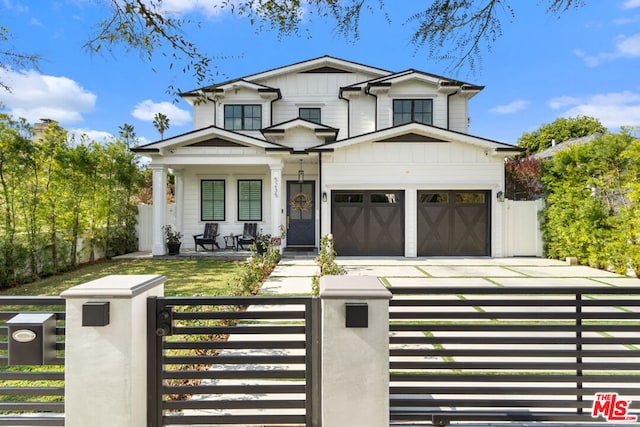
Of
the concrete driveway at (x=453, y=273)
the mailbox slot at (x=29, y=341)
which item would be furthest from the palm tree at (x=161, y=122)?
the mailbox slot at (x=29, y=341)

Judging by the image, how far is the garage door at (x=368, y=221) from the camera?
1216 cm

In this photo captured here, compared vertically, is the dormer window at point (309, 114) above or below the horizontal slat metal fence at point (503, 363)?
above

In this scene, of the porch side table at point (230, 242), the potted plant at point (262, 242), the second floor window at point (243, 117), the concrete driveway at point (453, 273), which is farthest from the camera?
the second floor window at point (243, 117)

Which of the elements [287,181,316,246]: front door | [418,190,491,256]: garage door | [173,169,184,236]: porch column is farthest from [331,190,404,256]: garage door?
[173,169,184,236]: porch column

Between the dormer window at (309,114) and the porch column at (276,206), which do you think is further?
the dormer window at (309,114)

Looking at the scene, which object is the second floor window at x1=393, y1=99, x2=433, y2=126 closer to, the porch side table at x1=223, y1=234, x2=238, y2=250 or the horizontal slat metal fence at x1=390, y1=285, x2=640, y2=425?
the porch side table at x1=223, y1=234, x2=238, y2=250

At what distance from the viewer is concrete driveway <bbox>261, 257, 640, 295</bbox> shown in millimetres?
7715

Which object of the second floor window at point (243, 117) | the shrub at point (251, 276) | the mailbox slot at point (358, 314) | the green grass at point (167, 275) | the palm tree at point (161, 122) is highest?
the palm tree at point (161, 122)

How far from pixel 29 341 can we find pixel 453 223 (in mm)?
11809

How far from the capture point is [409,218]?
12031mm

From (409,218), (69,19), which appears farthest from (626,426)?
(409,218)

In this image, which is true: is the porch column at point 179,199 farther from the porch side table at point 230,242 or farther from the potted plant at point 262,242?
the potted plant at point 262,242

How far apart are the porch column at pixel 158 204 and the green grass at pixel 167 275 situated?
593mm

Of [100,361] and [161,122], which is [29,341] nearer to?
[100,361]
